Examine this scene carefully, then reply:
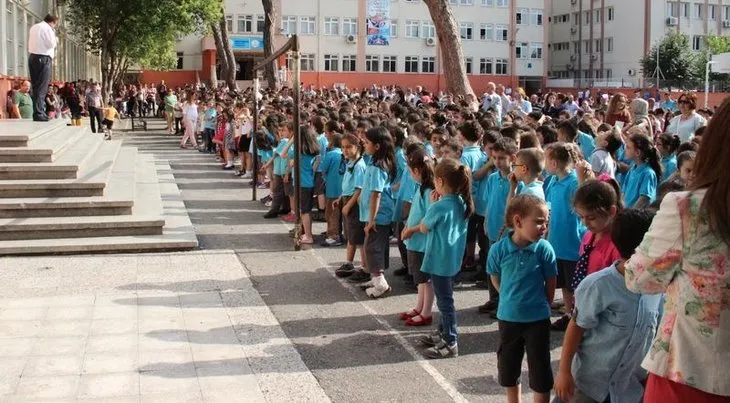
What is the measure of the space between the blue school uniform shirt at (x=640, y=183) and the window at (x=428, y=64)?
6182 centimetres

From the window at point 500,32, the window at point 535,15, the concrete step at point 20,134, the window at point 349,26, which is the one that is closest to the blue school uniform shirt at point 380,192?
the concrete step at point 20,134

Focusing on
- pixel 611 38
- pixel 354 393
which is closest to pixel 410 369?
pixel 354 393

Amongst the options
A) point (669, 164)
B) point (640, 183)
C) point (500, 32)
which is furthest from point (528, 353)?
point (500, 32)

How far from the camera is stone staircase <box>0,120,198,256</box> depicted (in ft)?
32.7

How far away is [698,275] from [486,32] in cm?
7010

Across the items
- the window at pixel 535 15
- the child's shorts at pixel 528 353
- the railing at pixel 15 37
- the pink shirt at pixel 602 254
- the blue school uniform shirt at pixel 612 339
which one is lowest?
the child's shorts at pixel 528 353

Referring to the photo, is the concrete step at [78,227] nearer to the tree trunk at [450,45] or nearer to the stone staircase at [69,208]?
the stone staircase at [69,208]

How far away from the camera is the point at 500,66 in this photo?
71.5 m

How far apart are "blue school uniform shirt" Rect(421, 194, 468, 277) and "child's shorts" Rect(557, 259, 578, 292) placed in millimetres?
1069

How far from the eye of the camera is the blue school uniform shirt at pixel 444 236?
6.29m

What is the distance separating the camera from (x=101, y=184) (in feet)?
36.5

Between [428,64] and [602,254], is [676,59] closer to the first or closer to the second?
[428,64]

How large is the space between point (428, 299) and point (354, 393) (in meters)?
1.74

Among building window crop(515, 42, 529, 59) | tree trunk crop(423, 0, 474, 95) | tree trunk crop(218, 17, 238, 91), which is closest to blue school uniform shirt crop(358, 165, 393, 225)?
tree trunk crop(423, 0, 474, 95)
